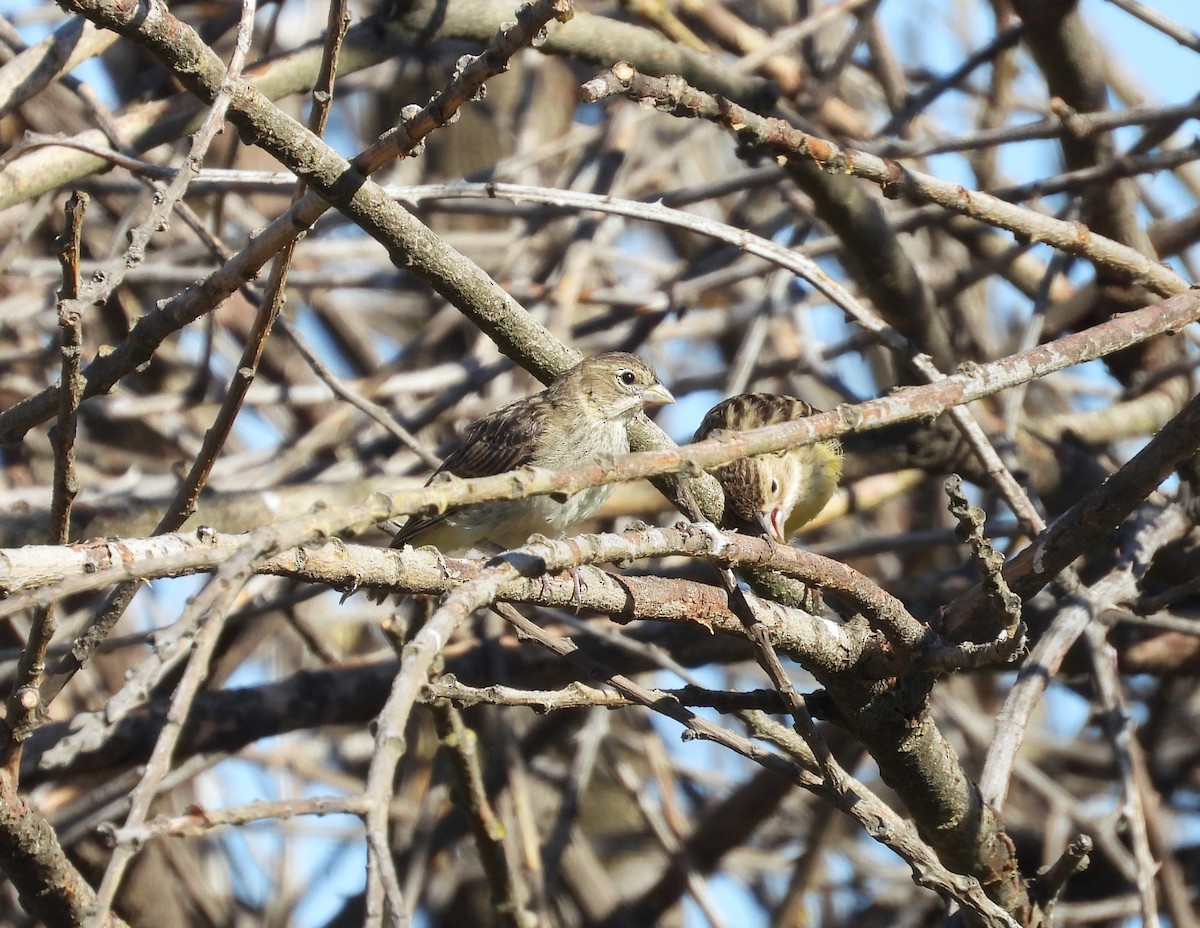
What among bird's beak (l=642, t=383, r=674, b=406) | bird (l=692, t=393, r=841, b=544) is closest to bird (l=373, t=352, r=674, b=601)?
bird's beak (l=642, t=383, r=674, b=406)

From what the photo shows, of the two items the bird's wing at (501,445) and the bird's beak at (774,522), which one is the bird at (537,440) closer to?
the bird's wing at (501,445)

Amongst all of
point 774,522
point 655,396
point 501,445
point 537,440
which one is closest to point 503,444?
point 501,445

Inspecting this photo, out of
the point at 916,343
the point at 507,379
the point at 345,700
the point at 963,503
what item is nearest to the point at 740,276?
the point at 916,343

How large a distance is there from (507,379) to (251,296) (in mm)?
2375

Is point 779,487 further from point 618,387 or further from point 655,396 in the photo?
point 618,387

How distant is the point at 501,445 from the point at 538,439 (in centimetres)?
14

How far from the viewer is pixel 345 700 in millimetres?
4969

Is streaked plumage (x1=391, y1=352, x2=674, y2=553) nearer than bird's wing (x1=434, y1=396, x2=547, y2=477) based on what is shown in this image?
Yes

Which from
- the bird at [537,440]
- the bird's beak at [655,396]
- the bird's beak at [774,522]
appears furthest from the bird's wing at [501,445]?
the bird's beak at [774,522]

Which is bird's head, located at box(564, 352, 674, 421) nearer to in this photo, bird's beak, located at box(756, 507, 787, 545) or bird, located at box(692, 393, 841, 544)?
bird, located at box(692, 393, 841, 544)

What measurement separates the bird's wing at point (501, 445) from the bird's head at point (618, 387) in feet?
0.68

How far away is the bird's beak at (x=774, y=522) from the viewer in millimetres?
5266

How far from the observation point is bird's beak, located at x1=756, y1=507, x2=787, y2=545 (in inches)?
207

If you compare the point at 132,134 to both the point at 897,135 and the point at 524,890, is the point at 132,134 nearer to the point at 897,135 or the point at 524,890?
the point at 524,890
